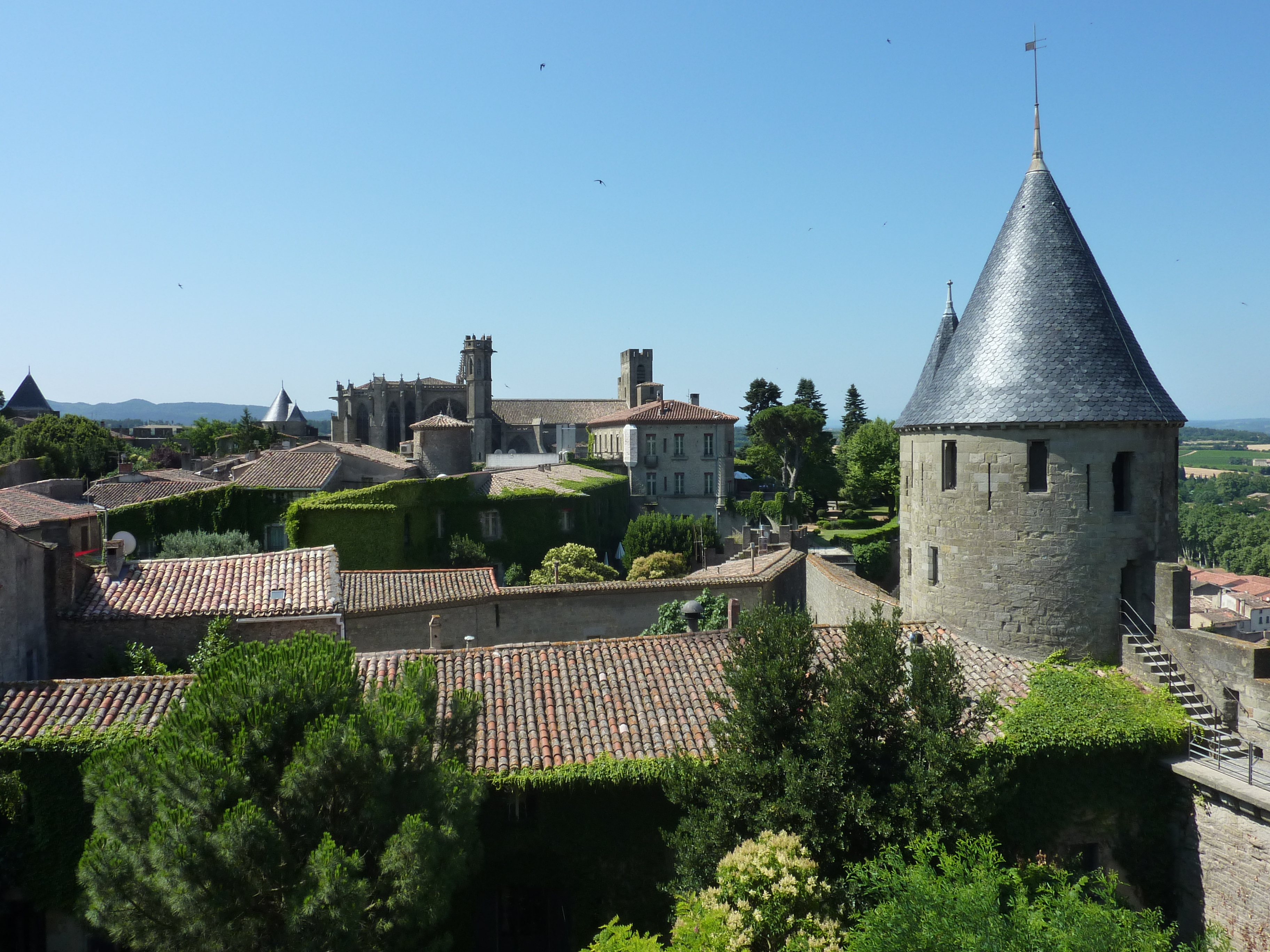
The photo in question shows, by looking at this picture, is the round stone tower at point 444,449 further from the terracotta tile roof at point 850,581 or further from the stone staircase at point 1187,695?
the stone staircase at point 1187,695

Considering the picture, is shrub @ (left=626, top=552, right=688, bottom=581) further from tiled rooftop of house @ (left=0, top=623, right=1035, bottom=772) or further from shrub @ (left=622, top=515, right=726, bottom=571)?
tiled rooftop of house @ (left=0, top=623, right=1035, bottom=772)

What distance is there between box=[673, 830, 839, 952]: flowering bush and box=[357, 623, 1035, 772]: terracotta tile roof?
234 cm

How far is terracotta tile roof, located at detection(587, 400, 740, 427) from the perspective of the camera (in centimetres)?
6234

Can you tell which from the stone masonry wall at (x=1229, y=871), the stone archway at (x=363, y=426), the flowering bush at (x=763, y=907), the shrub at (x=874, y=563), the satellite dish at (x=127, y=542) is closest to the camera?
the flowering bush at (x=763, y=907)

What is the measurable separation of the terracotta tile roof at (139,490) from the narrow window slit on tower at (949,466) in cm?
2659

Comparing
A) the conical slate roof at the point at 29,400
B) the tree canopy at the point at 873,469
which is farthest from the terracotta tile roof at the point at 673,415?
the conical slate roof at the point at 29,400

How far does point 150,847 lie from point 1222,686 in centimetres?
1525

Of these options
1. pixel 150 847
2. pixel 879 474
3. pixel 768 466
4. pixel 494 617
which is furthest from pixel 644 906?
pixel 768 466

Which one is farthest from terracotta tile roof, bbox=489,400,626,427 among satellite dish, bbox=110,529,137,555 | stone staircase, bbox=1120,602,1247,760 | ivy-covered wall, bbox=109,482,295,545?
stone staircase, bbox=1120,602,1247,760

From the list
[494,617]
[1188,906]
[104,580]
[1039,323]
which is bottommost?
[1188,906]

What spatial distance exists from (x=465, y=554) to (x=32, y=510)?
60.8ft

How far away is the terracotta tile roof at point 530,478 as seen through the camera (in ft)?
139

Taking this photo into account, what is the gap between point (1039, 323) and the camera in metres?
16.1

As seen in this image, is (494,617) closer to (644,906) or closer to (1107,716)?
(644,906)
